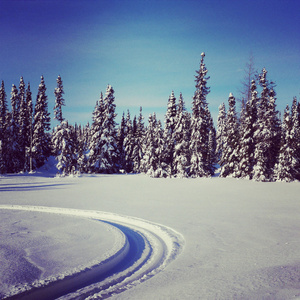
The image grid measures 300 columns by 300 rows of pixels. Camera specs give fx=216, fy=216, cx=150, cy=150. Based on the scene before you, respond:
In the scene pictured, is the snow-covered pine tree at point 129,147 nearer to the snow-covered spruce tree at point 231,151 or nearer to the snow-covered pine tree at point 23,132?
the snow-covered pine tree at point 23,132

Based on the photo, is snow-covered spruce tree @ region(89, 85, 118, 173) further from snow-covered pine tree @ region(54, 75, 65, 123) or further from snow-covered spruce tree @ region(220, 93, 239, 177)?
snow-covered spruce tree @ region(220, 93, 239, 177)

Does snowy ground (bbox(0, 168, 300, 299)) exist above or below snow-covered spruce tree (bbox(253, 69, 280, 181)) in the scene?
below

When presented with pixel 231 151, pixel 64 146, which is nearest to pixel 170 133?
pixel 231 151

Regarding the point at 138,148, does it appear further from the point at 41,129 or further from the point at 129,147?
A: the point at 41,129

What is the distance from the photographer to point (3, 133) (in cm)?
3700

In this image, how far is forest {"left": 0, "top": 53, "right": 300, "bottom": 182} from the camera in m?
27.8

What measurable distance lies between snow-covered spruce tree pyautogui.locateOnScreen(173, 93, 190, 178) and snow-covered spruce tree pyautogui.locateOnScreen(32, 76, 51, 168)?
981 inches

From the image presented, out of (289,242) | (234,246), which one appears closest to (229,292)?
(234,246)

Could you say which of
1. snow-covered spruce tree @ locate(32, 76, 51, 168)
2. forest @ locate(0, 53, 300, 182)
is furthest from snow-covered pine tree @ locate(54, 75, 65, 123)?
snow-covered spruce tree @ locate(32, 76, 51, 168)

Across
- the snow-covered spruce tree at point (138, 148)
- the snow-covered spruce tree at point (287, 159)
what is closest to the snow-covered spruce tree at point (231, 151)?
the snow-covered spruce tree at point (287, 159)

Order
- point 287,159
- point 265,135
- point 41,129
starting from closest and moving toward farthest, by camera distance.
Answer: point 287,159, point 265,135, point 41,129

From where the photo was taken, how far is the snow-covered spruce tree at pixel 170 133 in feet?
114

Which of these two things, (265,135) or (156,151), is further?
(156,151)

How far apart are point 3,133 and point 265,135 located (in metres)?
41.0
